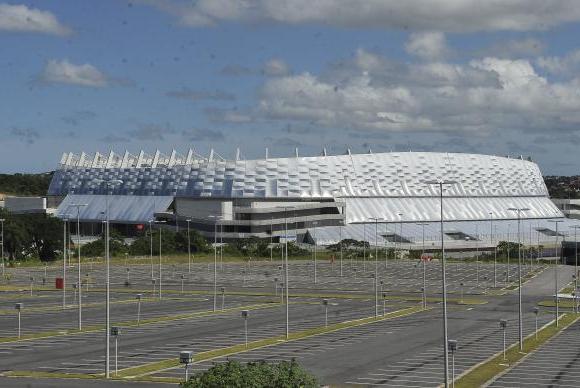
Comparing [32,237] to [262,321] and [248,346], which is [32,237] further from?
[248,346]

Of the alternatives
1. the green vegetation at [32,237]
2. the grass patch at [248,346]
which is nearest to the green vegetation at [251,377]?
the grass patch at [248,346]

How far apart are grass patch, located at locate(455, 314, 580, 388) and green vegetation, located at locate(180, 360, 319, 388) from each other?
18.7m

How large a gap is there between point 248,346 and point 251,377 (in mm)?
30831

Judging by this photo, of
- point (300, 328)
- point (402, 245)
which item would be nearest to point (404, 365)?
point (300, 328)

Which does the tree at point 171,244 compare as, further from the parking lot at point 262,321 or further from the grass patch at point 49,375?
the grass patch at point 49,375

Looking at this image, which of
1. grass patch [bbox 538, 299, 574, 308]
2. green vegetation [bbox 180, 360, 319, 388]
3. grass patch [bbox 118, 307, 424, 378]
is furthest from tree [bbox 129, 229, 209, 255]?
green vegetation [bbox 180, 360, 319, 388]

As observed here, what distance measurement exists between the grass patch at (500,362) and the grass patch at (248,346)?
41.5 ft

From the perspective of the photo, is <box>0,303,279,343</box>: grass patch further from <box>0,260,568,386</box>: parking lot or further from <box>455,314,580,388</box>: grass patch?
<box>455,314,580,388</box>: grass patch

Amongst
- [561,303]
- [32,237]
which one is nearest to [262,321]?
[561,303]

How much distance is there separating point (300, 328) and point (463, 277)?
62335 mm

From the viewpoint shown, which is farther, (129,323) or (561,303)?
(561,303)

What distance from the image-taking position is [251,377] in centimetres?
2739

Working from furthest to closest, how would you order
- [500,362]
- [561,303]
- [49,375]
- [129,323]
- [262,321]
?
[561,303] → [262,321] → [129,323] → [500,362] → [49,375]

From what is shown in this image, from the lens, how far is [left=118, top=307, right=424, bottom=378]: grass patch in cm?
4849
